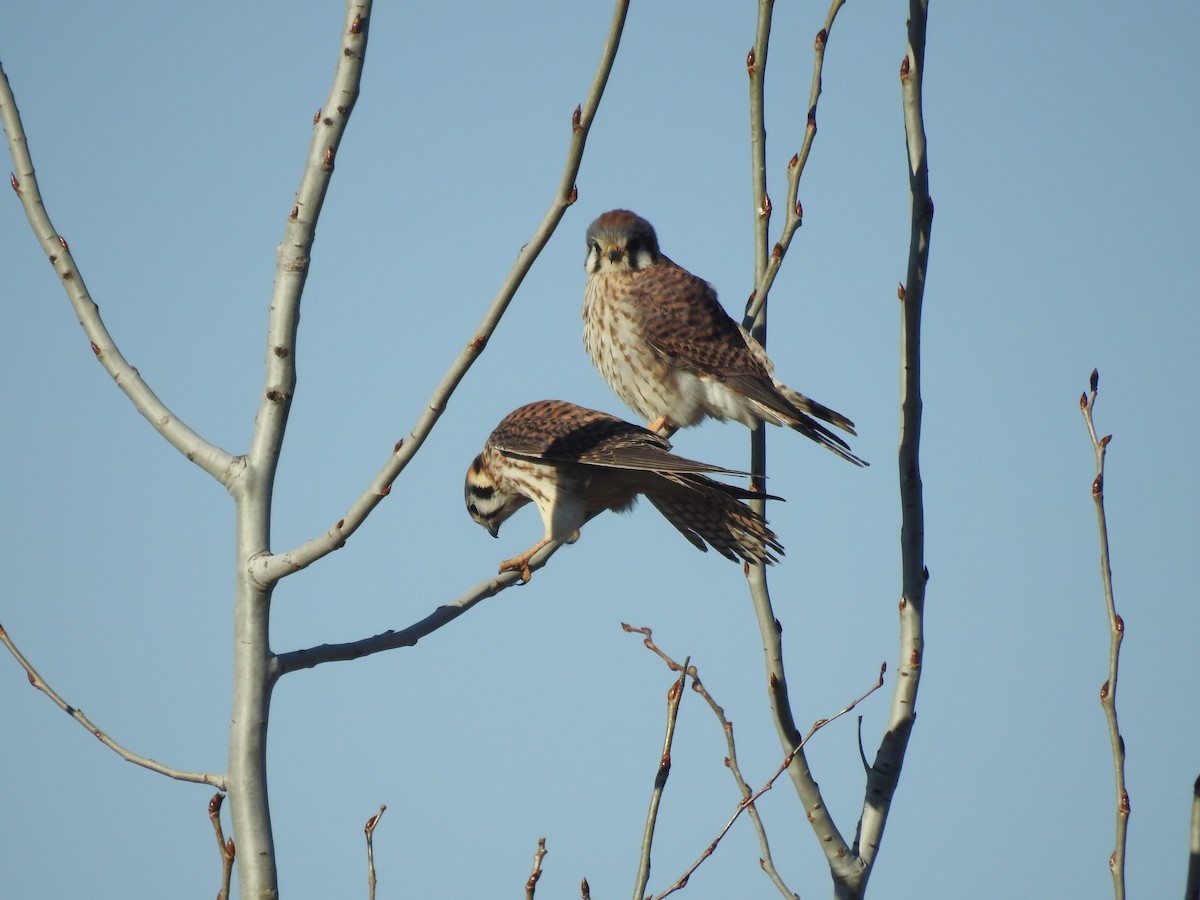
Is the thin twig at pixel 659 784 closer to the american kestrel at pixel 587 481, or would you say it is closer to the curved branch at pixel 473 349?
the curved branch at pixel 473 349

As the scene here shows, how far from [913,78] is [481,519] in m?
2.83

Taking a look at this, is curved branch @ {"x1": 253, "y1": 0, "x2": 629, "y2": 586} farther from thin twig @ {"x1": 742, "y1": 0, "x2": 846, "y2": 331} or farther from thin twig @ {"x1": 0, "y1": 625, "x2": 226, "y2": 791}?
thin twig @ {"x1": 742, "y1": 0, "x2": 846, "y2": 331}

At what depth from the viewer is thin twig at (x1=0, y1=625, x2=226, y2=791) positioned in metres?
2.20

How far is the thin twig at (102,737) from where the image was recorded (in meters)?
2.20

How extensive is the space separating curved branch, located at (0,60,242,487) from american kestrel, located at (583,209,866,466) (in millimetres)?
2768

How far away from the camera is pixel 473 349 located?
6.78 ft

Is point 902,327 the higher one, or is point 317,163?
point 317,163

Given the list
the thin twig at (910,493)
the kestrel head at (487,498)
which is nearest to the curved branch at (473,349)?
the thin twig at (910,493)

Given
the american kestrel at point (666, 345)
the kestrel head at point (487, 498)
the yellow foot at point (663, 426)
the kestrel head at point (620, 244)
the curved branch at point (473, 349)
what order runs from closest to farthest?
the curved branch at point (473, 349), the kestrel head at point (487, 498), the american kestrel at point (666, 345), the yellow foot at point (663, 426), the kestrel head at point (620, 244)

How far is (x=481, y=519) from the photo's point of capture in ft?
16.3

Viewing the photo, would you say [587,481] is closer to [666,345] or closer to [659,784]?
[666,345]

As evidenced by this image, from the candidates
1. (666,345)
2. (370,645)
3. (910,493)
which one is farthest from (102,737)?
(666,345)

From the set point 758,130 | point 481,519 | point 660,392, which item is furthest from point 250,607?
point 660,392

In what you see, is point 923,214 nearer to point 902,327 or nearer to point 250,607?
point 902,327
